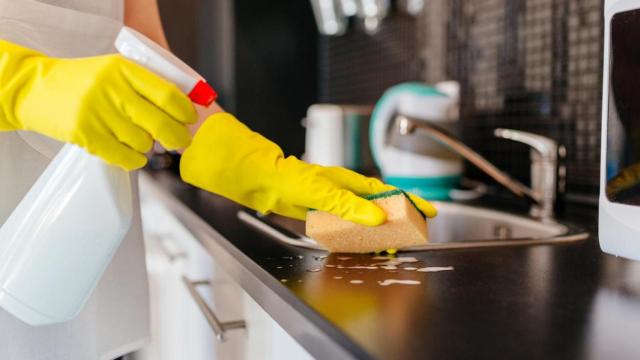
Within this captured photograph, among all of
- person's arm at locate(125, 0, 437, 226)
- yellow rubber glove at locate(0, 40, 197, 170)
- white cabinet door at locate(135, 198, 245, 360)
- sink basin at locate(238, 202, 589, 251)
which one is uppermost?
yellow rubber glove at locate(0, 40, 197, 170)

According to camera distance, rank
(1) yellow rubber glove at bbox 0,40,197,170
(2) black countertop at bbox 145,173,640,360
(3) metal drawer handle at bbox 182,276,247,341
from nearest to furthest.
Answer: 1. (2) black countertop at bbox 145,173,640,360
2. (1) yellow rubber glove at bbox 0,40,197,170
3. (3) metal drawer handle at bbox 182,276,247,341

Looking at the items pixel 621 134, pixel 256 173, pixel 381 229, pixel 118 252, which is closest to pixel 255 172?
pixel 256 173

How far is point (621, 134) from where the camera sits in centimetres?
70

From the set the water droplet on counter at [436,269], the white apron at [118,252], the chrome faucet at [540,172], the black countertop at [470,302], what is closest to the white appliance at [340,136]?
the chrome faucet at [540,172]

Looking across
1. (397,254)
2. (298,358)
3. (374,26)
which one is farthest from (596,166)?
(374,26)

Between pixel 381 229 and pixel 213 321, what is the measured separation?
0.94ft

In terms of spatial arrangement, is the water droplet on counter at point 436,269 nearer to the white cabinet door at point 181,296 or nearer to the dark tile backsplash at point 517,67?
the white cabinet door at point 181,296

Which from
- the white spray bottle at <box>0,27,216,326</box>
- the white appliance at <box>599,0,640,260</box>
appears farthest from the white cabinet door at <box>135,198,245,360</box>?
the white appliance at <box>599,0,640,260</box>

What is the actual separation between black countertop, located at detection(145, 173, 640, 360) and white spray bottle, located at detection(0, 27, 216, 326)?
0.17 metres

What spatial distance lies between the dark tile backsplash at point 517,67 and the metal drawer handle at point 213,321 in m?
0.76

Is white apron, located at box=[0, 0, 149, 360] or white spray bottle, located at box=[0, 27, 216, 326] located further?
white apron, located at box=[0, 0, 149, 360]

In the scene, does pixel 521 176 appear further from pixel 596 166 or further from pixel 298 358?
pixel 298 358

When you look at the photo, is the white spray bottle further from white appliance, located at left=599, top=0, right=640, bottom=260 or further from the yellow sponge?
white appliance, located at left=599, top=0, right=640, bottom=260

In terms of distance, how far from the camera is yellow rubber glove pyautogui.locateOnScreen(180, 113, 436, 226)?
31.1 inches
